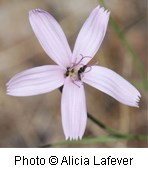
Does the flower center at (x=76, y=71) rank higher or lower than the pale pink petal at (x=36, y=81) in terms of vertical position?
higher

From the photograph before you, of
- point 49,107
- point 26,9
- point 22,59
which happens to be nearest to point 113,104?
point 49,107

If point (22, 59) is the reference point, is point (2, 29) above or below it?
above

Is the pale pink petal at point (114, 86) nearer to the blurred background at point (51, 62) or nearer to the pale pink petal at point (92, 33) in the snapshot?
the pale pink petal at point (92, 33)

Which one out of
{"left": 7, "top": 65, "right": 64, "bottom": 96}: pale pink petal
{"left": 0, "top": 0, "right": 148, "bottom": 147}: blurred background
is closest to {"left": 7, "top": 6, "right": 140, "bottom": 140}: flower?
{"left": 7, "top": 65, "right": 64, "bottom": 96}: pale pink petal

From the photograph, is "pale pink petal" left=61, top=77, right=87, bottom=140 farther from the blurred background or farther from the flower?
the blurred background

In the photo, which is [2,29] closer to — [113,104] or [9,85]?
[113,104]

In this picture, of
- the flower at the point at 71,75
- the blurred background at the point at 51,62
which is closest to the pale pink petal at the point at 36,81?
the flower at the point at 71,75

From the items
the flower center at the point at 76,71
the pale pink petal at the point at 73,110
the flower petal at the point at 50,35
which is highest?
the flower petal at the point at 50,35
